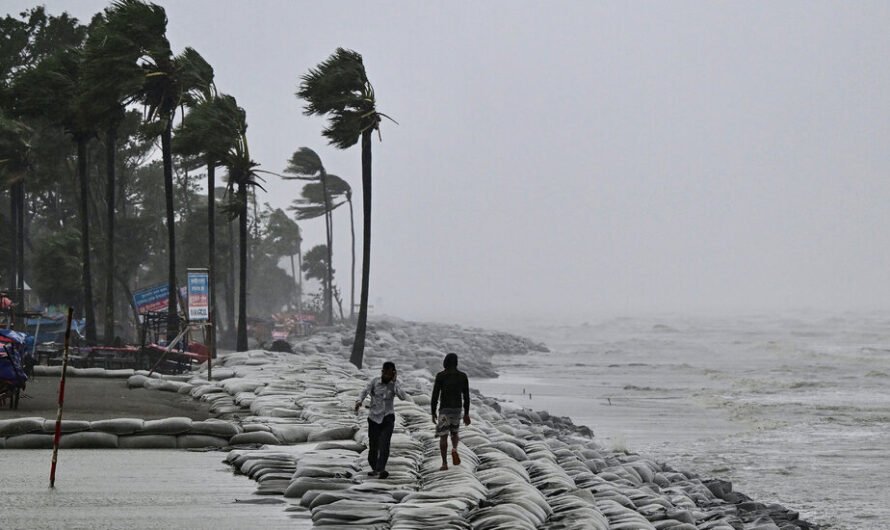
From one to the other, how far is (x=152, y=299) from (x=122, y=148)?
24168 mm

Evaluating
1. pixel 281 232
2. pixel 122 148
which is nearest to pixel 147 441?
pixel 122 148

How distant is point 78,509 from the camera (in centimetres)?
1130

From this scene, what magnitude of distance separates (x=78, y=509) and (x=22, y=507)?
49 centimetres

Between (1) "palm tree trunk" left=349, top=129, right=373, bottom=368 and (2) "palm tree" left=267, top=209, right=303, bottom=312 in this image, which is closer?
(1) "palm tree trunk" left=349, top=129, right=373, bottom=368

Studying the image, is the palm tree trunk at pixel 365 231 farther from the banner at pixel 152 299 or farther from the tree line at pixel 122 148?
the banner at pixel 152 299

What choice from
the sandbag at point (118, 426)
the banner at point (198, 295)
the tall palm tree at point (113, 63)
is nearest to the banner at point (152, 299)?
the tall palm tree at point (113, 63)

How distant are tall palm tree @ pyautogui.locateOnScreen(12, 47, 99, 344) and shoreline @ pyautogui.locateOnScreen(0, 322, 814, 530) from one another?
1456 cm

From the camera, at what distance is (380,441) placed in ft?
42.9

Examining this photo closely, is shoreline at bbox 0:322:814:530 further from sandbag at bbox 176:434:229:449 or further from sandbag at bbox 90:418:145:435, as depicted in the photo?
sandbag at bbox 90:418:145:435

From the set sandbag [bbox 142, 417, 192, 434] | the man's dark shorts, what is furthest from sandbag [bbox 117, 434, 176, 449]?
the man's dark shorts

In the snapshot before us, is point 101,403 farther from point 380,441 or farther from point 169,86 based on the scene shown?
point 169,86

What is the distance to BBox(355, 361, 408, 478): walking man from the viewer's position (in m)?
13.0

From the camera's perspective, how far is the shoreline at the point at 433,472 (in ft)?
37.8

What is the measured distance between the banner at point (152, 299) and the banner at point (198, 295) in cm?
892
